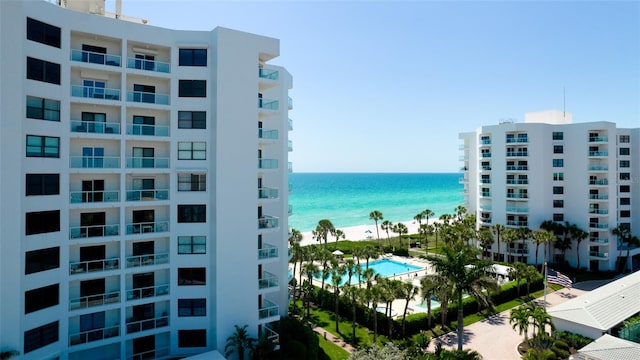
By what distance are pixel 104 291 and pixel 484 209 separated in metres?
53.3

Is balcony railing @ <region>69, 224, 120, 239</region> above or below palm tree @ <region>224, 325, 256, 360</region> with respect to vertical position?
above

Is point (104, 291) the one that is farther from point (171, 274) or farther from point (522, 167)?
point (522, 167)

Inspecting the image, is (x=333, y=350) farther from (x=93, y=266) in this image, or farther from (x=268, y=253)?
(x=93, y=266)

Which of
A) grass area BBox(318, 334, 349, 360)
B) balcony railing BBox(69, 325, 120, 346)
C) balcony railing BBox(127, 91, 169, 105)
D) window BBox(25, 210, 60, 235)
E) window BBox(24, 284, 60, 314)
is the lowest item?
grass area BBox(318, 334, 349, 360)

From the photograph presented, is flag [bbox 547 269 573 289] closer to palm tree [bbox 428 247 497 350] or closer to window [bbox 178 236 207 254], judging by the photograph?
palm tree [bbox 428 247 497 350]

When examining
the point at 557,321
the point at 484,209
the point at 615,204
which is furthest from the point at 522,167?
the point at 557,321

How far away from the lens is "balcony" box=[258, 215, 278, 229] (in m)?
28.7

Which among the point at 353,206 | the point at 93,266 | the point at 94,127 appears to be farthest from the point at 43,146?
the point at 353,206

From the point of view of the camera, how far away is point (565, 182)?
5591cm

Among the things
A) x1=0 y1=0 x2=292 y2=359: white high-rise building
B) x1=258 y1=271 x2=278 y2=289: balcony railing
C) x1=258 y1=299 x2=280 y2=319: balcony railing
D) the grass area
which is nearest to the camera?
x1=0 y1=0 x2=292 y2=359: white high-rise building

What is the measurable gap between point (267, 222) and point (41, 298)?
46.9ft

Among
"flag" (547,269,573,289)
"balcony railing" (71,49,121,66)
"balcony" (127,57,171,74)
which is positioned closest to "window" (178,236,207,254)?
"balcony" (127,57,171,74)

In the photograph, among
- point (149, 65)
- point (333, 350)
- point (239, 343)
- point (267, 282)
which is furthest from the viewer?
point (333, 350)

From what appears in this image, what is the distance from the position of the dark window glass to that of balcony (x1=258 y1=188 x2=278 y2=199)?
33.4 feet
